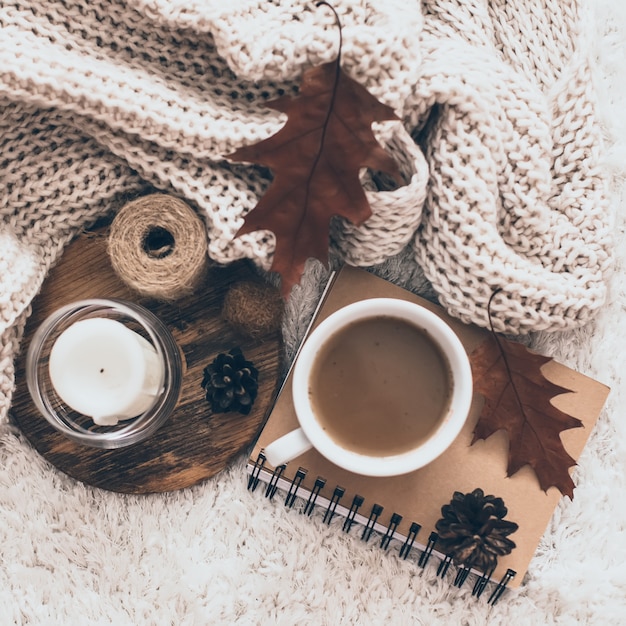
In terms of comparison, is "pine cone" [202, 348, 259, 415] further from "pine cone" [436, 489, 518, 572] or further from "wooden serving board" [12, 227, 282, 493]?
"pine cone" [436, 489, 518, 572]

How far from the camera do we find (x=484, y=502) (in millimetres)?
649

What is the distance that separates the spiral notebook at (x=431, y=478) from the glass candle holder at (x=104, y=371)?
12cm

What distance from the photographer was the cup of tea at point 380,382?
24.2 inches

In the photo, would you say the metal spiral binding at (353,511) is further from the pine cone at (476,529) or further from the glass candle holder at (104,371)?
the glass candle holder at (104,371)

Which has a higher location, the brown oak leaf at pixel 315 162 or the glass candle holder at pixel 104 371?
the brown oak leaf at pixel 315 162

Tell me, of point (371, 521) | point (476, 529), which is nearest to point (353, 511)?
point (371, 521)

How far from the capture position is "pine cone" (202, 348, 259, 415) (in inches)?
25.6

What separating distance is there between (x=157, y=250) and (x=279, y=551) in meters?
0.34

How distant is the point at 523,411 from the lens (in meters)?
0.65

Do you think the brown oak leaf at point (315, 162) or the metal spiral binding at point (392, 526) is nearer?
the brown oak leaf at point (315, 162)

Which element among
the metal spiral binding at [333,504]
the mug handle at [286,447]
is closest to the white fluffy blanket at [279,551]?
the metal spiral binding at [333,504]

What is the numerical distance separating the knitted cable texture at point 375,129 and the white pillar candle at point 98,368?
0.08 meters

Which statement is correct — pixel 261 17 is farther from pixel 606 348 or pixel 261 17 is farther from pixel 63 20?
pixel 606 348

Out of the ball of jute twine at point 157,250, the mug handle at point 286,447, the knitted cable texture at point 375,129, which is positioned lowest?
the mug handle at point 286,447
